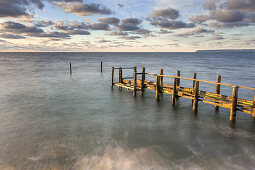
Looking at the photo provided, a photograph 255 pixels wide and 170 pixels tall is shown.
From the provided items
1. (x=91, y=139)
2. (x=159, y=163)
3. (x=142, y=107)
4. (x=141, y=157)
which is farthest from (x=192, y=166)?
(x=142, y=107)

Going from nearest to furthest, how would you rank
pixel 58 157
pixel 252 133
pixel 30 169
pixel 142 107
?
1. pixel 30 169
2. pixel 58 157
3. pixel 252 133
4. pixel 142 107

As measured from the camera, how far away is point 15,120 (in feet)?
41.1

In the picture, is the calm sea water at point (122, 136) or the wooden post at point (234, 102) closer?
the calm sea water at point (122, 136)

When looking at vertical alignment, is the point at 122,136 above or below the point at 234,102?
below

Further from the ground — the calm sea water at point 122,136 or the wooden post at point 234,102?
the wooden post at point 234,102

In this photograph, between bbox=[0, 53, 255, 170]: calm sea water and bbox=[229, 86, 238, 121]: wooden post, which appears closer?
bbox=[0, 53, 255, 170]: calm sea water

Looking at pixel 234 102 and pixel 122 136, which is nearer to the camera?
pixel 122 136

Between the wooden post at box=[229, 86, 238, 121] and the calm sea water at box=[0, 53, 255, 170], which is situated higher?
the wooden post at box=[229, 86, 238, 121]

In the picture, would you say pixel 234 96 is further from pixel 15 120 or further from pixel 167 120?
pixel 15 120

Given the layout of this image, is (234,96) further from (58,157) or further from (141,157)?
(58,157)

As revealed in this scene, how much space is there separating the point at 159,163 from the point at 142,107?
8.18 meters

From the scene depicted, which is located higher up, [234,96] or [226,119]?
[234,96]

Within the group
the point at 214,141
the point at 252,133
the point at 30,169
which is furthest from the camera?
the point at 252,133

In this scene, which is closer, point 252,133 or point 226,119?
point 252,133
